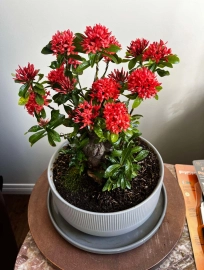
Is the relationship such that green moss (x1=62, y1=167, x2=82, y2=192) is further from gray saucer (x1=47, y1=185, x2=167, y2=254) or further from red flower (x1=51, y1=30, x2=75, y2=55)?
red flower (x1=51, y1=30, x2=75, y2=55)

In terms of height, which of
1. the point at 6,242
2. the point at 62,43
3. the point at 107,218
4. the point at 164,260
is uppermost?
the point at 62,43

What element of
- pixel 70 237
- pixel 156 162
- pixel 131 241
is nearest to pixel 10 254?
pixel 70 237

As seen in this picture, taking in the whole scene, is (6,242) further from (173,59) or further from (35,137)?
(173,59)

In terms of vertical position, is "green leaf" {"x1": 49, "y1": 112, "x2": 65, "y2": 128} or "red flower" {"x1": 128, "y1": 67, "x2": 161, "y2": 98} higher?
"red flower" {"x1": 128, "y1": 67, "x2": 161, "y2": 98}

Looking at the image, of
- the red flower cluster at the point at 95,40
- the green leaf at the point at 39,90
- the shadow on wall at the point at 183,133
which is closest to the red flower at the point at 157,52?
the red flower cluster at the point at 95,40

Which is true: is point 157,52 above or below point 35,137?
above

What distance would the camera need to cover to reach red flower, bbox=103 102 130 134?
455mm

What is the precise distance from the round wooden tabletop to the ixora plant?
161mm

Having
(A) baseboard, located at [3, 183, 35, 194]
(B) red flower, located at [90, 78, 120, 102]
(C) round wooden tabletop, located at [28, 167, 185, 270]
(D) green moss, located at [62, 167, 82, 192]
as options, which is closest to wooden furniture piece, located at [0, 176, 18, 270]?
(C) round wooden tabletop, located at [28, 167, 185, 270]

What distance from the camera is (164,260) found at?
2.16 feet

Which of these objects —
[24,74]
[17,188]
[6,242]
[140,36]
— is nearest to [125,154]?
[24,74]

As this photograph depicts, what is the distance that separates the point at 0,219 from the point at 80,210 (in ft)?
1.42

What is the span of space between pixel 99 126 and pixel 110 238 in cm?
32

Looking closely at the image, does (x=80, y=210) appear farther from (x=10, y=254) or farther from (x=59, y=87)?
(x=10, y=254)
